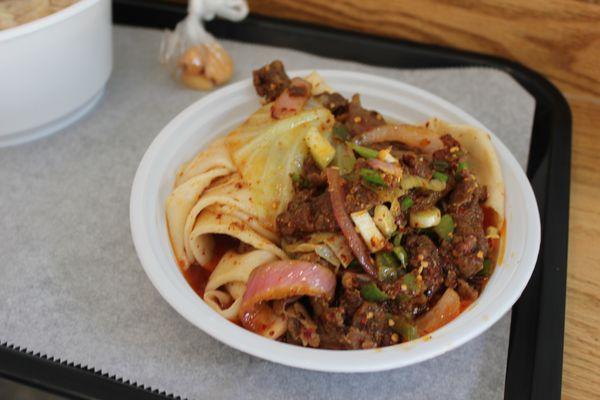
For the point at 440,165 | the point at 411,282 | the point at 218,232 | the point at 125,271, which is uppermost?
the point at 440,165

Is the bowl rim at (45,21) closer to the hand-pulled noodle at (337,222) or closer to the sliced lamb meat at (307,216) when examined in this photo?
the hand-pulled noodle at (337,222)

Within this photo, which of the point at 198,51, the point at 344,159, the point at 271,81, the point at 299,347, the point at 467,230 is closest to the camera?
the point at 299,347

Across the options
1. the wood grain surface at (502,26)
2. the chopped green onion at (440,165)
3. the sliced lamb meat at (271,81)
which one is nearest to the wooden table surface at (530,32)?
the wood grain surface at (502,26)

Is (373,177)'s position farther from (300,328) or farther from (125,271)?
(125,271)

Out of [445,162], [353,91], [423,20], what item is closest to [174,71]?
[353,91]

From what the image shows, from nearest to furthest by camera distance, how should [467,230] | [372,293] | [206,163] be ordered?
1. [372,293]
2. [467,230]
3. [206,163]

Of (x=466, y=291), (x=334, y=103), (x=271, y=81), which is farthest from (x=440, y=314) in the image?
(x=271, y=81)

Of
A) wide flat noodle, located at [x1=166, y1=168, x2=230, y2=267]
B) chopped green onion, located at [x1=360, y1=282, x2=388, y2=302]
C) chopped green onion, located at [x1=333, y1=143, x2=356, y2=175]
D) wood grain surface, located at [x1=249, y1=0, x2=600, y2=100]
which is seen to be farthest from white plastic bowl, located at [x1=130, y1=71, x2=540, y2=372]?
wood grain surface, located at [x1=249, y1=0, x2=600, y2=100]
